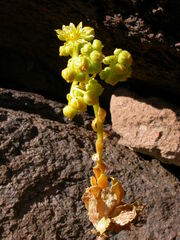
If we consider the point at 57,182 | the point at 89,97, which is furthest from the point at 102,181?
the point at 57,182

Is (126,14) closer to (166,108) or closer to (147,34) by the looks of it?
(147,34)

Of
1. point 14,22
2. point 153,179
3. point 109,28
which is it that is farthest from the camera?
point 14,22

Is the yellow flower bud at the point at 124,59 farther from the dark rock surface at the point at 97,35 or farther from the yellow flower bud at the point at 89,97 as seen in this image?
the dark rock surface at the point at 97,35

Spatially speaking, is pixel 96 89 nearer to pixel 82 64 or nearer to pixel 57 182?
pixel 82 64

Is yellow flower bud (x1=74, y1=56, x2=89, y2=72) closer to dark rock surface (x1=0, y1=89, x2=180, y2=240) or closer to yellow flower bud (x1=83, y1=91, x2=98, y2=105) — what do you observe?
yellow flower bud (x1=83, y1=91, x2=98, y2=105)

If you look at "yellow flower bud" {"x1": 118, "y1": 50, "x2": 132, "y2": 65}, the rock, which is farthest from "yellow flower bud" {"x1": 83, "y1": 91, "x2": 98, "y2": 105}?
the rock

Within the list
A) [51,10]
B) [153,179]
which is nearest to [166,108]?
[153,179]
